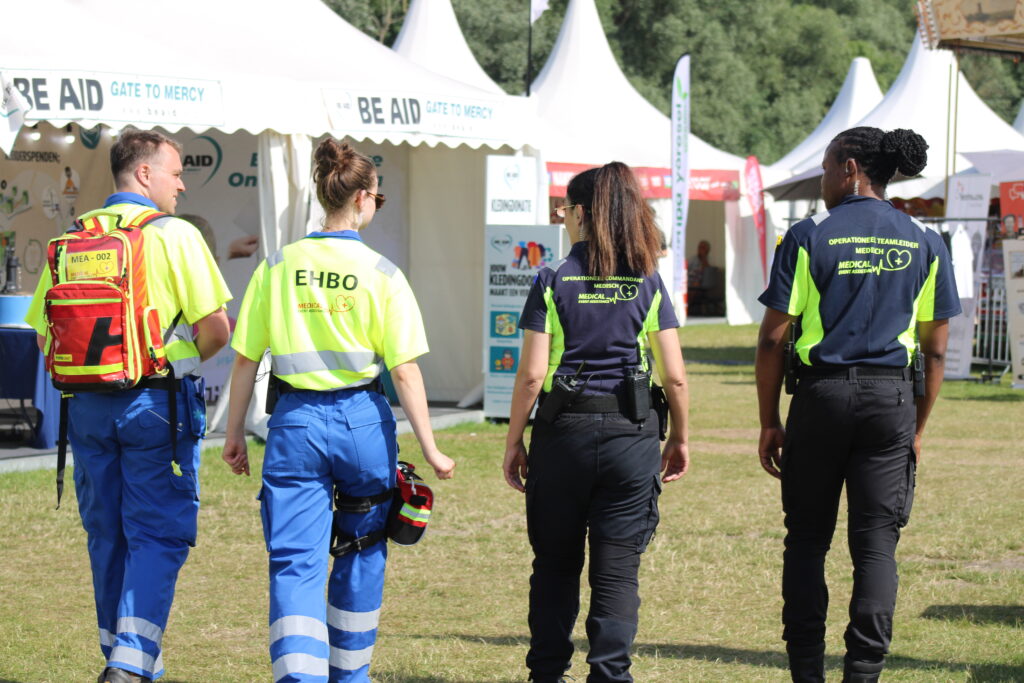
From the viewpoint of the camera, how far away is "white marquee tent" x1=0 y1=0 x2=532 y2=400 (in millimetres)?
8945

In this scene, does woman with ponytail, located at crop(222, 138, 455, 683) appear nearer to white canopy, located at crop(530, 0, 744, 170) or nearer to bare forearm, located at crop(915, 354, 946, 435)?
bare forearm, located at crop(915, 354, 946, 435)

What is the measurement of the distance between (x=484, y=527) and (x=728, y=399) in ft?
22.7

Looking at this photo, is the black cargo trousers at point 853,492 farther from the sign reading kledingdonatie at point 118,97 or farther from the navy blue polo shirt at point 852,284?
the sign reading kledingdonatie at point 118,97

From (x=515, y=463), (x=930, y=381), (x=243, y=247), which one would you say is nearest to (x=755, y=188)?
(x=243, y=247)

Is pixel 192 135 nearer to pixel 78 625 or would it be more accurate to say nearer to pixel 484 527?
pixel 484 527

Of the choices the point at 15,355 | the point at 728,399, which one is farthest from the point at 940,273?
the point at 728,399

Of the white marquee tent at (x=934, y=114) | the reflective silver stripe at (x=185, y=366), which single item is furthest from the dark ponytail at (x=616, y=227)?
the white marquee tent at (x=934, y=114)

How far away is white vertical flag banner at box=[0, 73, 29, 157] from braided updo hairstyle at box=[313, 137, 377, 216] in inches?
179

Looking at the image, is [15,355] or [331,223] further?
[15,355]

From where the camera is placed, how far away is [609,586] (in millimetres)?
4156

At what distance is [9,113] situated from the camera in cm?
812

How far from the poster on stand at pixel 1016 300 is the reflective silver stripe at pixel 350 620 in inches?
462

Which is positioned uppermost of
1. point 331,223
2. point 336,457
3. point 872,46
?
point 872,46

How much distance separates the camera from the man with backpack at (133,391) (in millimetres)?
4188
